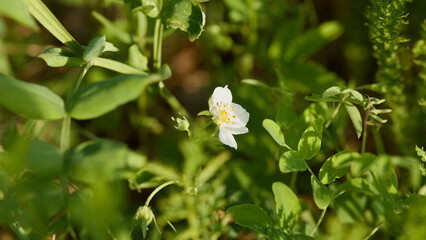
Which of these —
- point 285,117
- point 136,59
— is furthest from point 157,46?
point 285,117

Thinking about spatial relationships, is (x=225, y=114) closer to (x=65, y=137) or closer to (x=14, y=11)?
(x=65, y=137)

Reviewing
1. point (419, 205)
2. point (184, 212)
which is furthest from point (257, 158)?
point (419, 205)

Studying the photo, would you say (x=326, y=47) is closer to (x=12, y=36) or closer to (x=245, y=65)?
(x=245, y=65)

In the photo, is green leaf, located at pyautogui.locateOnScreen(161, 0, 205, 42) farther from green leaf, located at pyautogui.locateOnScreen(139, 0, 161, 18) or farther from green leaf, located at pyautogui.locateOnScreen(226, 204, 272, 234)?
green leaf, located at pyautogui.locateOnScreen(226, 204, 272, 234)

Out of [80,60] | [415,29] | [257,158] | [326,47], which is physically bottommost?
[257,158]

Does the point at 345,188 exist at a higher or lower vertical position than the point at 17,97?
lower

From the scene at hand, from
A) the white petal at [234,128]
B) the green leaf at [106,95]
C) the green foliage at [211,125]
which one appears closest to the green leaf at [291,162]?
the green foliage at [211,125]

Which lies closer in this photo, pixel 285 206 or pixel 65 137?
pixel 65 137
